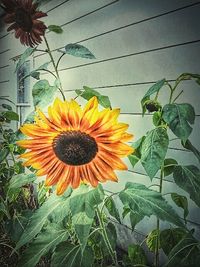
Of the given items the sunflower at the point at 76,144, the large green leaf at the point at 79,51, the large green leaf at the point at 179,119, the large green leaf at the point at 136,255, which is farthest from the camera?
the large green leaf at the point at 136,255

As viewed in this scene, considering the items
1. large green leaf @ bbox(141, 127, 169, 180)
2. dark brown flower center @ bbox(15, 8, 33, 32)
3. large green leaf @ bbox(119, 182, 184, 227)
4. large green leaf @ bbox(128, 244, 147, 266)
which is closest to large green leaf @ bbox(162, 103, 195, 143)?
large green leaf @ bbox(141, 127, 169, 180)

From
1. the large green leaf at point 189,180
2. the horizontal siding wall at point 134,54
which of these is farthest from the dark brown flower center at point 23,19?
the horizontal siding wall at point 134,54

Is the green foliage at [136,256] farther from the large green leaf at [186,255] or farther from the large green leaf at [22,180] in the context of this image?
the large green leaf at [22,180]

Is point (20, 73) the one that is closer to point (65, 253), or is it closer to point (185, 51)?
point (185, 51)

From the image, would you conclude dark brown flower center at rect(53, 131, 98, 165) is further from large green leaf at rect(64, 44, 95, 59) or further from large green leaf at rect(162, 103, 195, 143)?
large green leaf at rect(64, 44, 95, 59)

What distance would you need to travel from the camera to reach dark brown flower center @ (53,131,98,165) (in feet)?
2.41

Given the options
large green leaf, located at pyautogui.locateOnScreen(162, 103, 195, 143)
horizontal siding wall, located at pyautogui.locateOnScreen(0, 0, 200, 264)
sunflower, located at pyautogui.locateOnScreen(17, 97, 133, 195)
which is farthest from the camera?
horizontal siding wall, located at pyautogui.locateOnScreen(0, 0, 200, 264)

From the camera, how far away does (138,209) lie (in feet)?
2.53

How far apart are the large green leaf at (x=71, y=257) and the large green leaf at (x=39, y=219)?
0.17 metres

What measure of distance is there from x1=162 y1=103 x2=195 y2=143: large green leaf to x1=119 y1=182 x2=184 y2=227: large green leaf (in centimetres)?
18

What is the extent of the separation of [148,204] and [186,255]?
25 centimetres

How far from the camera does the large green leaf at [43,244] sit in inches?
35.3

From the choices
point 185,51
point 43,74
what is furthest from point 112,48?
point 43,74

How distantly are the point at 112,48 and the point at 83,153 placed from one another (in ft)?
4.57
